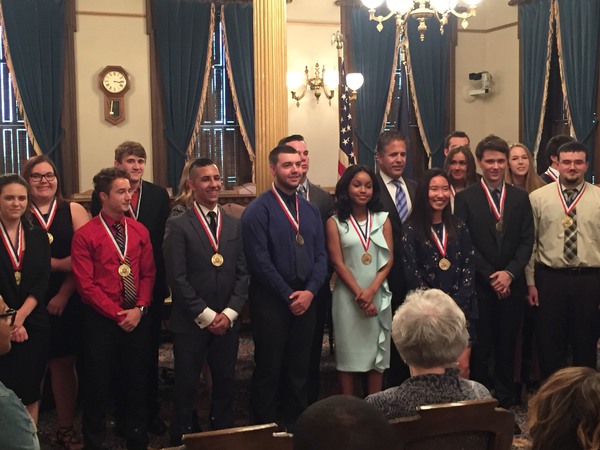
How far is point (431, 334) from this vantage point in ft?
7.61

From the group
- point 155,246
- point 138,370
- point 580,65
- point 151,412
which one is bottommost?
point 151,412

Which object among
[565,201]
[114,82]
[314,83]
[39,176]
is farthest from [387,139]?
[114,82]

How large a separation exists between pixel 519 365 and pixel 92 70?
661 centimetres

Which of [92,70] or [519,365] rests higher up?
[92,70]

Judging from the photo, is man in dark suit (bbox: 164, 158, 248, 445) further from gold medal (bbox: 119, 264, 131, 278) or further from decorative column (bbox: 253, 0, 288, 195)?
decorative column (bbox: 253, 0, 288, 195)

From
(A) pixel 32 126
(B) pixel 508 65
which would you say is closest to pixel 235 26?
(A) pixel 32 126

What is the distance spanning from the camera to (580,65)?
9.01m

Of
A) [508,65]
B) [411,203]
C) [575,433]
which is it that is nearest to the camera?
[575,433]

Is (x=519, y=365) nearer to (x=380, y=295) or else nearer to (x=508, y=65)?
(x=380, y=295)

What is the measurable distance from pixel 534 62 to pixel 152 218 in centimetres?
699

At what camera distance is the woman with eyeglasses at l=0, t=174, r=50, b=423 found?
135 inches

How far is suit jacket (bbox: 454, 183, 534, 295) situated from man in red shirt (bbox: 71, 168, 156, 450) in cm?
179

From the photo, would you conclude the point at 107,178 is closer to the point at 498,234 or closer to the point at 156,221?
the point at 156,221

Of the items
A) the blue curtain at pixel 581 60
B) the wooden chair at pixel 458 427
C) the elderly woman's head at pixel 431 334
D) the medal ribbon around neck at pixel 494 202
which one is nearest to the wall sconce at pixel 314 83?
the blue curtain at pixel 581 60
